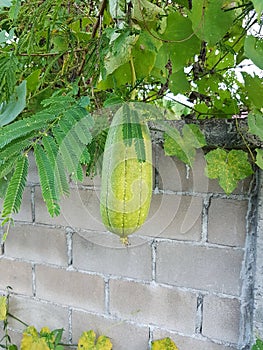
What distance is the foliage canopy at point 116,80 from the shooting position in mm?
589

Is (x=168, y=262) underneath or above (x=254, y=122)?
underneath

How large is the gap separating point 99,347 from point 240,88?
838 millimetres

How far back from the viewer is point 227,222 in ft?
3.24

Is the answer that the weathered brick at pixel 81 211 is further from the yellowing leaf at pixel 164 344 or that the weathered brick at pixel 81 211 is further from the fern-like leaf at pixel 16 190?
the fern-like leaf at pixel 16 190

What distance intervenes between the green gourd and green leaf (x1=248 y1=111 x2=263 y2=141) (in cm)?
20

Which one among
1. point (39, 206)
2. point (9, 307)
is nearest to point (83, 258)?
point (39, 206)

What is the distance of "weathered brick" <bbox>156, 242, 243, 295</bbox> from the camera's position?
997 mm

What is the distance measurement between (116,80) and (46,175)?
0.94 ft

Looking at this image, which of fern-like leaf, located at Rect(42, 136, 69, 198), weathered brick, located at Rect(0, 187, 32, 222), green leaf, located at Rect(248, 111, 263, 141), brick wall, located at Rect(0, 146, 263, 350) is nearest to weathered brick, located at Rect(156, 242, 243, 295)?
brick wall, located at Rect(0, 146, 263, 350)

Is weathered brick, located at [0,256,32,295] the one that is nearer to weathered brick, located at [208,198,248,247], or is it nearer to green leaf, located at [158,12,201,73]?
weathered brick, located at [208,198,248,247]

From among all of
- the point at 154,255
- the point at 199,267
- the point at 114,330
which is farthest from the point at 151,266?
the point at 114,330

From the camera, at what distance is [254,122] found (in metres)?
0.76

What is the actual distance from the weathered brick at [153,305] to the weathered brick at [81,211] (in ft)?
0.61

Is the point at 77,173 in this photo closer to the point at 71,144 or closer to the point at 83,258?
the point at 71,144
